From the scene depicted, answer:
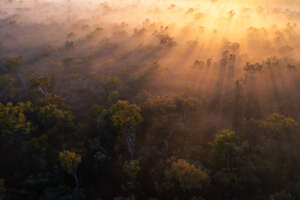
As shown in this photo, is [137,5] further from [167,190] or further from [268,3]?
[167,190]

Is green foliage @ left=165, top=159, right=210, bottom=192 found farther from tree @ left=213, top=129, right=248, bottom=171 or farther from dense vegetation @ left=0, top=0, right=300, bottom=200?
tree @ left=213, top=129, right=248, bottom=171

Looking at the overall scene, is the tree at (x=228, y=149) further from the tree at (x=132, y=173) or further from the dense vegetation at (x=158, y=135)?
the tree at (x=132, y=173)

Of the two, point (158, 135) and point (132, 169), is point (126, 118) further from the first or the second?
point (158, 135)

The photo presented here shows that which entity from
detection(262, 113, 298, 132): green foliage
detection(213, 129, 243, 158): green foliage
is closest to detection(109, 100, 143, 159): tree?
detection(213, 129, 243, 158): green foliage

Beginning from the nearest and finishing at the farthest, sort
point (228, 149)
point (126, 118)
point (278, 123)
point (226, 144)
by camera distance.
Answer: point (226, 144) < point (228, 149) < point (278, 123) < point (126, 118)

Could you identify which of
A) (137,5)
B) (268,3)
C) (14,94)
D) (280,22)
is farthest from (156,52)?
(268,3)

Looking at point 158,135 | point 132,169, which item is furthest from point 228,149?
point 132,169

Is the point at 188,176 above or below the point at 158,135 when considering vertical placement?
below

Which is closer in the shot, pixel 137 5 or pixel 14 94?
pixel 14 94
